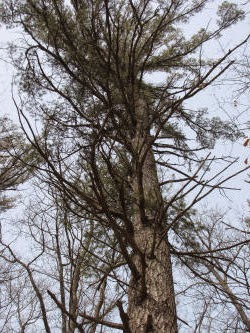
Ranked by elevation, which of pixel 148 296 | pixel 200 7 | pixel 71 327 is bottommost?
pixel 148 296

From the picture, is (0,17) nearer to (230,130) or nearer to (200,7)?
(200,7)

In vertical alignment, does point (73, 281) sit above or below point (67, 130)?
below

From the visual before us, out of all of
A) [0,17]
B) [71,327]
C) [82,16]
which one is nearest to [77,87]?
[82,16]

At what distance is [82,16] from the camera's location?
466 cm

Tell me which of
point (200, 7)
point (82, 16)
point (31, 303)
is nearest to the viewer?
point (82, 16)

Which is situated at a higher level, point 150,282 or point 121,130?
point 121,130

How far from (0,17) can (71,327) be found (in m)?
4.83

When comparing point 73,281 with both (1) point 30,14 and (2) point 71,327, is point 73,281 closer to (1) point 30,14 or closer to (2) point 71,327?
(2) point 71,327

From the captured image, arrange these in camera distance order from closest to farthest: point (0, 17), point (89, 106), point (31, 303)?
1. point (89, 106)
2. point (0, 17)
3. point (31, 303)

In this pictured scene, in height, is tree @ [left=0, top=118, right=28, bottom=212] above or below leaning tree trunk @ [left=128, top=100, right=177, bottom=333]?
above

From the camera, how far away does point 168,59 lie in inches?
268

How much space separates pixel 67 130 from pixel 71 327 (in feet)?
9.53

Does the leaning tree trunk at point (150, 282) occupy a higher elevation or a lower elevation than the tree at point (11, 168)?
lower

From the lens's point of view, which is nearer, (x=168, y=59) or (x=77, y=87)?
(x=77, y=87)
